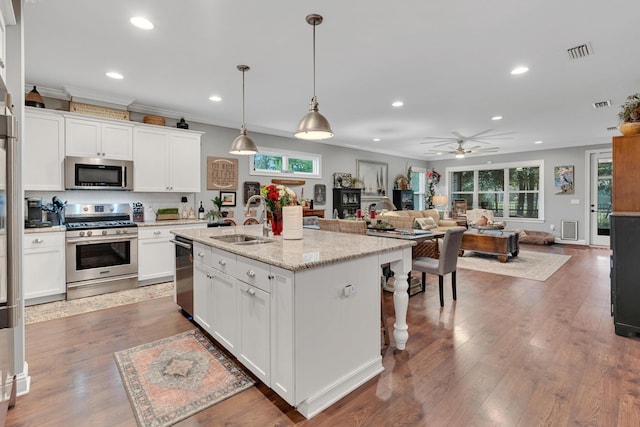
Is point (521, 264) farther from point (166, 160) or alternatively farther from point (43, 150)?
point (43, 150)

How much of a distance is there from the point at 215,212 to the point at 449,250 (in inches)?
156

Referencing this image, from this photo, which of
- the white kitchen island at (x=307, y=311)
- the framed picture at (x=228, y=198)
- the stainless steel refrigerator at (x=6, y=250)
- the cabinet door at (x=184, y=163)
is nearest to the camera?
the stainless steel refrigerator at (x=6, y=250)

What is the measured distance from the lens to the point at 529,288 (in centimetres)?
440

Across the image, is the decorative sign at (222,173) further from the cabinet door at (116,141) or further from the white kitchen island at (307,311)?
the white kitchen island at (307,311)

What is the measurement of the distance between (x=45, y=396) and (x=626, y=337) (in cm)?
465

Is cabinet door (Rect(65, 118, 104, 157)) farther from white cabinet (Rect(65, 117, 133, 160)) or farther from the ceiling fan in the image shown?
the ceiling fan

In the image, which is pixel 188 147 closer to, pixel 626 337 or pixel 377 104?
pixel 377 104

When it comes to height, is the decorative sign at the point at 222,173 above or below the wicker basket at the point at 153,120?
below

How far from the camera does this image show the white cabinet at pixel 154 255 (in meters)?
4.48

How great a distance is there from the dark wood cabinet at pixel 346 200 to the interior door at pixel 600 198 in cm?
592

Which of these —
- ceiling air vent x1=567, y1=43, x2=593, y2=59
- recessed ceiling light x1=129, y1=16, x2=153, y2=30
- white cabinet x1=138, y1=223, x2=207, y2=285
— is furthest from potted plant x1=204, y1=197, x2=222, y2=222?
ceiling air vent x1=567, y1=43, x2=593, y2=59

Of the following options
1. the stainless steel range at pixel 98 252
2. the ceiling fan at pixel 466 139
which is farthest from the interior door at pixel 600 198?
the stainless steel range at pixel 98 252

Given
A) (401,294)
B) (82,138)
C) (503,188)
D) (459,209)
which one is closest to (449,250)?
(401,294)

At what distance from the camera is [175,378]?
7.38ft
